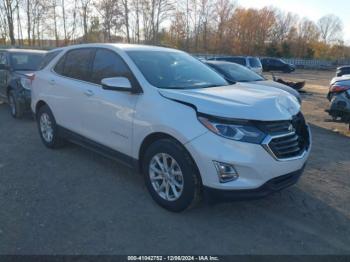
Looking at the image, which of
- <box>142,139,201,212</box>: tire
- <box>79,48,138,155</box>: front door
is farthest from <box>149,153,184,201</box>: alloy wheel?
<box>79,48,138,155</box>: front door

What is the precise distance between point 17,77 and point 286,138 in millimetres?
7274

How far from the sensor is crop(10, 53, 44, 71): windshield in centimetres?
913

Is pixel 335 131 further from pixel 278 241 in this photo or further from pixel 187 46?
pixel 187 46

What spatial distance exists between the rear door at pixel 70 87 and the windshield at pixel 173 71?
0.97 meters

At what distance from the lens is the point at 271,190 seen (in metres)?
3.47

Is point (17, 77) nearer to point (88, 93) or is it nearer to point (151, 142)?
point (88, 93)

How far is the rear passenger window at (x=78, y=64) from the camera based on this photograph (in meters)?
5.01

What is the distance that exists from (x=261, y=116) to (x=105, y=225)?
1938 millimetres

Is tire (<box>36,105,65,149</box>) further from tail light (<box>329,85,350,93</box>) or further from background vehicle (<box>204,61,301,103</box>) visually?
tail light (<box>329,85,350,93</box>)

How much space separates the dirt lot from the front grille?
30.1 inches

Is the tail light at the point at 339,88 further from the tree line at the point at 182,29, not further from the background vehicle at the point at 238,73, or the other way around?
the tree line at the point at 182,29

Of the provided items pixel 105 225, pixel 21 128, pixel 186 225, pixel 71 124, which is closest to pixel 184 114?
pixel 186 225

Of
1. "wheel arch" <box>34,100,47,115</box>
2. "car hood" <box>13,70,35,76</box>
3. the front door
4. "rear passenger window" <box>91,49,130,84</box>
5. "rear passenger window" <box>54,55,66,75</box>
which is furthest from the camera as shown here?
"car hood" <box>13,70,35,76</box>

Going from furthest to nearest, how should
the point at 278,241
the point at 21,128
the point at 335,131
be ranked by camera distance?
the point at 335,131, the point at 21,128, the point at 278,241
